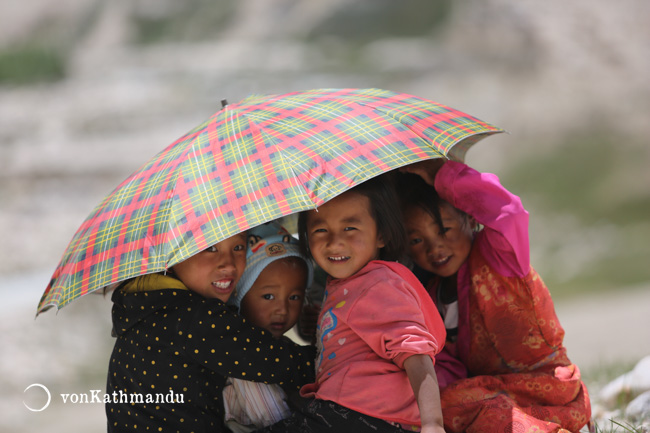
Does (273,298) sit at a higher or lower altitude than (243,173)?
lower

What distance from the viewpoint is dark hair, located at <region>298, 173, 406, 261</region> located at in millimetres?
2254

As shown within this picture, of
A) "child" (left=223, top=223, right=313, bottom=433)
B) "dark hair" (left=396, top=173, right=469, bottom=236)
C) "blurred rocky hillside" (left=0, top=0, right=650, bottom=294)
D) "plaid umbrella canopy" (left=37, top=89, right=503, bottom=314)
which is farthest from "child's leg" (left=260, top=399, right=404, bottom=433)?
"blurred rocky hillside" (left=0, top=0, right=650, bottom=294)

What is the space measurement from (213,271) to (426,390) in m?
0.83

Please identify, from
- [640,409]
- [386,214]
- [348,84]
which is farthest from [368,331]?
[348,84]

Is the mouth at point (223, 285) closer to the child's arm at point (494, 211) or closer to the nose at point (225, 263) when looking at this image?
the nose at point (225, 263)

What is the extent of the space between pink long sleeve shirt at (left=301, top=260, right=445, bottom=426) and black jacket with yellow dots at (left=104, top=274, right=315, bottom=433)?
0.74 ft

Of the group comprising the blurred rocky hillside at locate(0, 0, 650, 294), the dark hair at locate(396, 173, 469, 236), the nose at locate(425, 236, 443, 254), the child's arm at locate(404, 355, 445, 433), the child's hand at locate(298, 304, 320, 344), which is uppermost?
the blurred rocky hillside at locate(0, 0, 650, 294)

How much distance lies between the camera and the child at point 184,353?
2.19 meters

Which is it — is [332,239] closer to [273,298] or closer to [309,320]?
[273,298]

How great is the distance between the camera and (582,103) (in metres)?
10.1

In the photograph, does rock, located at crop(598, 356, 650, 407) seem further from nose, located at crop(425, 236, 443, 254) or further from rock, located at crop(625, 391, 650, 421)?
nose, located at crop(425, 236, 443, 254)

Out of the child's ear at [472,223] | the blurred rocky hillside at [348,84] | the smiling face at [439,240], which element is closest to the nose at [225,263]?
the smiling face at [439,240]

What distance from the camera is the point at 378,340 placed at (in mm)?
2018

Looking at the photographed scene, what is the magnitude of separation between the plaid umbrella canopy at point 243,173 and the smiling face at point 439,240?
35 centimetres
